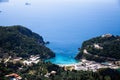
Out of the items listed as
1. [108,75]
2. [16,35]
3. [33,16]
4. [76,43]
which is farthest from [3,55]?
[33,16]

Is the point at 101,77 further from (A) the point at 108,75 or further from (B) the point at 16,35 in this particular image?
(B) the point at 16,35

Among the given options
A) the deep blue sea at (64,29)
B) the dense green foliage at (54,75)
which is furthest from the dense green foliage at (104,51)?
the dense green foliage at (54,75)

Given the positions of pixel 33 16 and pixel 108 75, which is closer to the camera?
pixel 108 75

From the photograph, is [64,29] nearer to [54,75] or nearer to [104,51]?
[104,51]

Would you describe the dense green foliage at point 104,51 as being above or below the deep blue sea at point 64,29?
below

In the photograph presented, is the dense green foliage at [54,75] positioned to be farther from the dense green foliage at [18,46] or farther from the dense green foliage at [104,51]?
the dense green foliage at [104,51]

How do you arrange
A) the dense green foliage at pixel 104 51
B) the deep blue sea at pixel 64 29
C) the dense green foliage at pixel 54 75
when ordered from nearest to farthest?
the dense green foliage at pixel 54 75
the dense green foliage at pixel 104 51
the deep blue sea at pixel 64 29

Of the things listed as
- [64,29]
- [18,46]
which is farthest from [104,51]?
[64,29]

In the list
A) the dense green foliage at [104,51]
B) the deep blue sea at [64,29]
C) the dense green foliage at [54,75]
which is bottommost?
the dense green foliage at [54,75]

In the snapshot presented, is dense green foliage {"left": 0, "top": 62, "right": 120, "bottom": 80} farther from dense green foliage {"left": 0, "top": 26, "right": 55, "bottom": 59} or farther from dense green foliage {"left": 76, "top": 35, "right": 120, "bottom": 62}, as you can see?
dense green foliage {"left": 76, "top": 35, "right": 120, "bottom": 62}

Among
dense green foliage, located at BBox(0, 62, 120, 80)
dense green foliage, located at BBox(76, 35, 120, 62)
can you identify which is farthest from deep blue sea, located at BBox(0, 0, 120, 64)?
dense green foliage, located at BBox(0, 62, 120, 80)

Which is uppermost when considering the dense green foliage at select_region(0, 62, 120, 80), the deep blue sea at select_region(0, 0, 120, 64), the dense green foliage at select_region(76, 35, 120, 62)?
the deep blue sea at select_region(0, 0, 120, 64)
